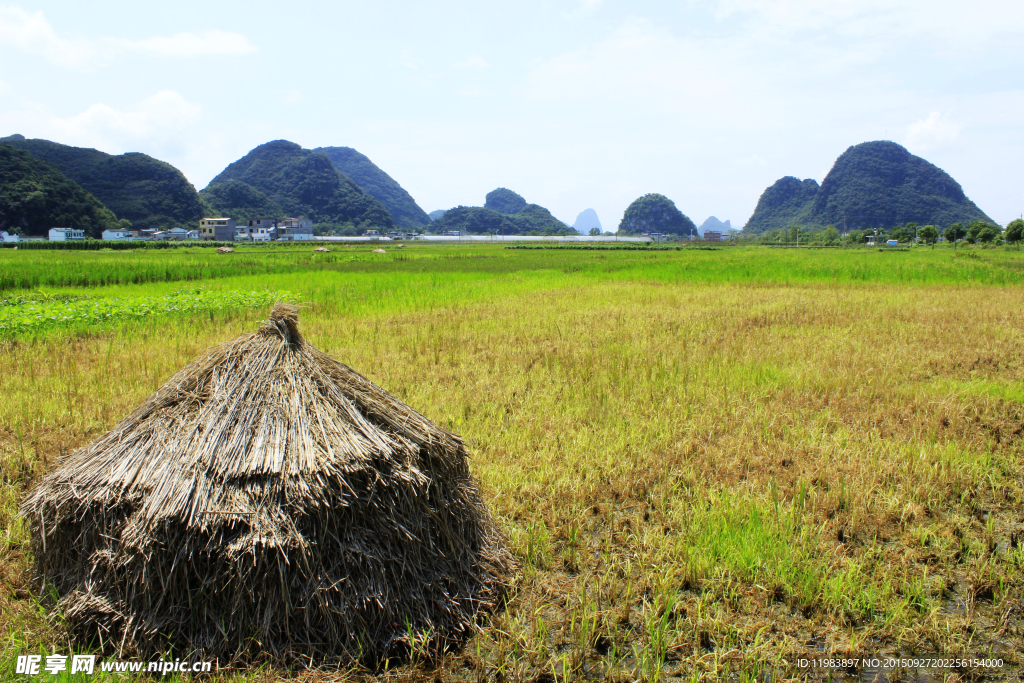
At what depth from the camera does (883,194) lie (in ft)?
406

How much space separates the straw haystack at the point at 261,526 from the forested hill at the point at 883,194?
5340 inches

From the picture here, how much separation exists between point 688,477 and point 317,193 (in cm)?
15346

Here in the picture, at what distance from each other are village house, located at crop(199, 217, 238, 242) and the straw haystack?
297ft

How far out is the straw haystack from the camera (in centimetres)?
192

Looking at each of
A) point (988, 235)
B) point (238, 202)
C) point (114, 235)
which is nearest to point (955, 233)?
point (988, 235)

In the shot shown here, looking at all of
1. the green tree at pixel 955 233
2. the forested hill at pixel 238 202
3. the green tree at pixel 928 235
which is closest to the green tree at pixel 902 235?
the green tree at pixel 955 233

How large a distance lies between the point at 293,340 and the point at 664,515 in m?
2.49

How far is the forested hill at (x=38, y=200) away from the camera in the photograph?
6153cm

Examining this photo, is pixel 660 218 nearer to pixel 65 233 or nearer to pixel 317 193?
pixel 317 193

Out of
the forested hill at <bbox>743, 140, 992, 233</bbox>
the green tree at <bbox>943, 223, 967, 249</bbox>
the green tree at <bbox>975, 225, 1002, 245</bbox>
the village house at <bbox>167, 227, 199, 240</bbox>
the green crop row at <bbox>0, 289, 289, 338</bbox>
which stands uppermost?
the forested hill at <bbox>743, 140, 992, 233</bbox>

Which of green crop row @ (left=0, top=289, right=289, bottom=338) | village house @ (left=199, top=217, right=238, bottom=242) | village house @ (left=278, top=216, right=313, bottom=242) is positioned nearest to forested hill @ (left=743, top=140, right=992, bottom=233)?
village house @ (left=278, top=216, right=313, bottom=242)

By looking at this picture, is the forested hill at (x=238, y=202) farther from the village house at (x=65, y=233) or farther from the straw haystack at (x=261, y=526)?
the straw haystack at (x=261, y=526)

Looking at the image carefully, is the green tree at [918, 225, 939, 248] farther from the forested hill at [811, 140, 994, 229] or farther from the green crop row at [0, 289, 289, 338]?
the green crop row at [0, 289, 289, 338]

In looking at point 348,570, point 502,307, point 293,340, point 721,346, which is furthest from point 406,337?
point 348,570
